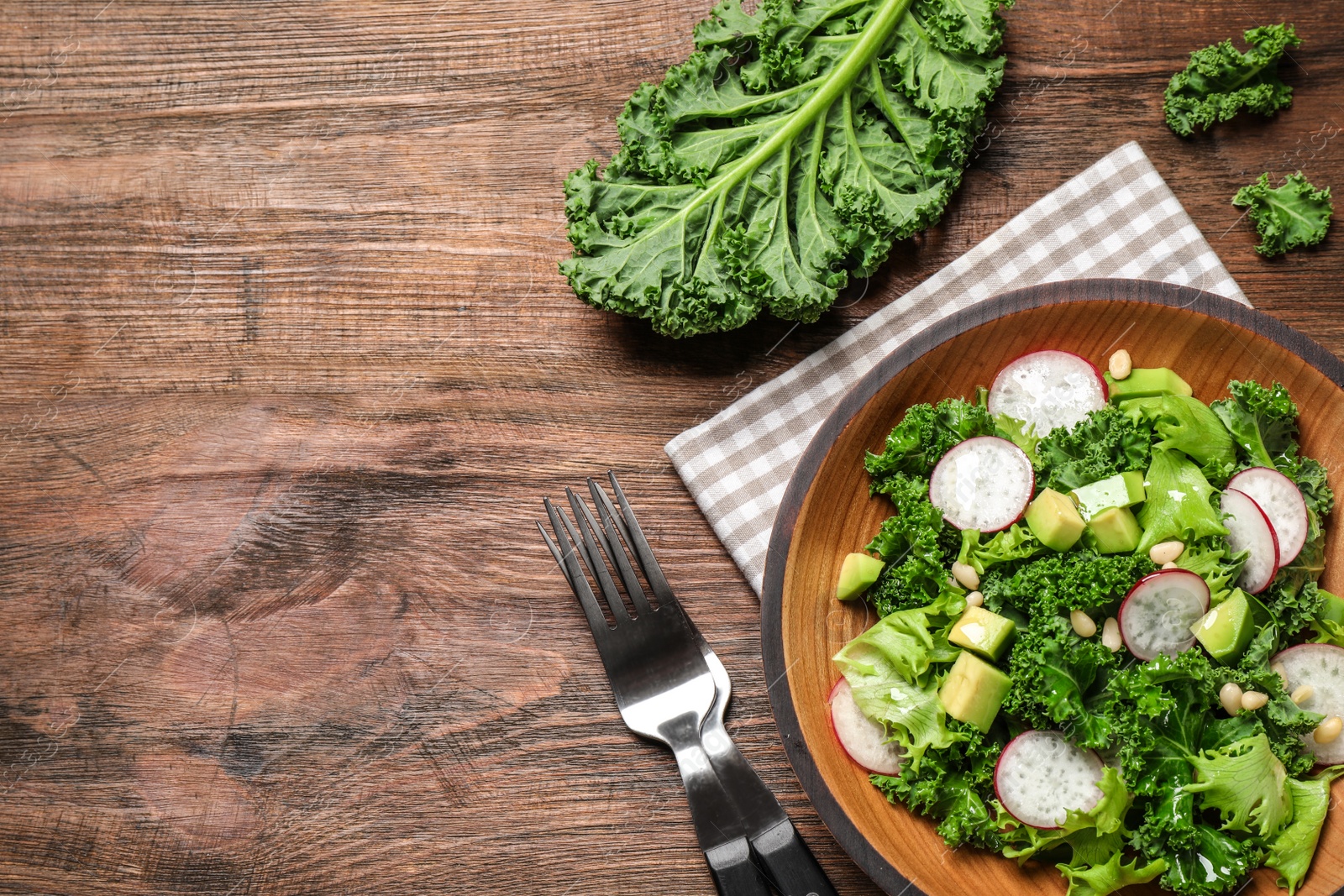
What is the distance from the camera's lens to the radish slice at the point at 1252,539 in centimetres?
235

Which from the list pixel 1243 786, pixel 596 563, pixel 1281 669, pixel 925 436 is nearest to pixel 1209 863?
pixel 1243 786

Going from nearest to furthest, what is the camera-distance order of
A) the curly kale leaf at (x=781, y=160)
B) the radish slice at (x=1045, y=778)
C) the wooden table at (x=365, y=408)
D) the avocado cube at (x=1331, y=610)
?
1. the radish slice at (x=1045, y=778)
2. the avocado cube at (x=1331, y=610)
3. the curly kale leaf at (x=781, y=160)
4. the wooden table at (x=365, y=408)

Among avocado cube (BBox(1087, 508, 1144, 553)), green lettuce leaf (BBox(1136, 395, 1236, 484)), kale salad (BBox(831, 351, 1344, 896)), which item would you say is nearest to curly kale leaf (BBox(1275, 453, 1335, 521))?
kale salad (BBox(831, 351, 1344, 896))

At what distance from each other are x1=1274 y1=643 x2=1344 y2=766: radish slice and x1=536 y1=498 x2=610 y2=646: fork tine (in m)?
1.96

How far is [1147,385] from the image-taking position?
255 centimetres

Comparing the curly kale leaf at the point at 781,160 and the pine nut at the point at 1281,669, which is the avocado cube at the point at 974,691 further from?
the curly kale leaf at the point at 781,160

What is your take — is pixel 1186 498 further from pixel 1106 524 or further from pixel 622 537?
pixel 622 537

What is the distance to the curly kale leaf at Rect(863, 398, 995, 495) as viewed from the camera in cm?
252

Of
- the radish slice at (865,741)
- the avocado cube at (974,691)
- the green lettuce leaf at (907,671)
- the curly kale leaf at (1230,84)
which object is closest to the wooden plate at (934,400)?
the radish slice at (865,741)

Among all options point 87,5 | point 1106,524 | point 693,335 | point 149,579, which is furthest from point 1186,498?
point 87,5

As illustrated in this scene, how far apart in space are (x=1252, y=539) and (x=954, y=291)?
1.15 m

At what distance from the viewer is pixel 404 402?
118 inches

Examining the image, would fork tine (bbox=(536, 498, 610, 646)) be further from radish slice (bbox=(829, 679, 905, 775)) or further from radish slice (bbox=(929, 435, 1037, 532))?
radish slice (bbox=(929, 435, 1037, 532))

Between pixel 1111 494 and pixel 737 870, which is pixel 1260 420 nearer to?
pixel 1111 494
